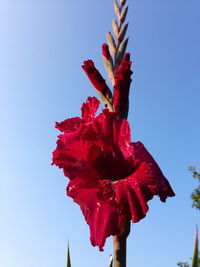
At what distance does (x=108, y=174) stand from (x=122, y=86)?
1.14ft

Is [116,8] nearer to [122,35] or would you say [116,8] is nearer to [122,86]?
[122,35]

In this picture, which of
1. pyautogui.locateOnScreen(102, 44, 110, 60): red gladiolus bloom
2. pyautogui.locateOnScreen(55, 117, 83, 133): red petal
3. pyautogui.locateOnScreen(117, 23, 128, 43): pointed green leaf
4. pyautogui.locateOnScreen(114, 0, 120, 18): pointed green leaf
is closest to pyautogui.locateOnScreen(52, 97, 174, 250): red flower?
pyautogui.locateOnScreen(55, 117, 83, 133): red petal

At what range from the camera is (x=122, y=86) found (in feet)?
4.98

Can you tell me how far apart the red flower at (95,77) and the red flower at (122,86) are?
0.09 metres

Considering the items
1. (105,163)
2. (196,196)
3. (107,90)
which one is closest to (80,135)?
(105,163)

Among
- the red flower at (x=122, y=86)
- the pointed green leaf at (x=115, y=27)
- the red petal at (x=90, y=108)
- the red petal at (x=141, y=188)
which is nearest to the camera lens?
the red petal at (x=141, y=188)

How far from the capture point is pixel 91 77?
5.43 ft

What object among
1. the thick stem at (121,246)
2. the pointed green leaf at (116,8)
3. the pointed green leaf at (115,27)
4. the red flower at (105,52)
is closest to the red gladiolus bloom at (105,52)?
the red flower at (105,52)

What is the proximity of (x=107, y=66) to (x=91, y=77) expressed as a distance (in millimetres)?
80

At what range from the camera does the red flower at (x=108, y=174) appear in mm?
1317

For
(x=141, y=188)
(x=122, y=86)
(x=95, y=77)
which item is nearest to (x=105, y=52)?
(x=95, y=77)

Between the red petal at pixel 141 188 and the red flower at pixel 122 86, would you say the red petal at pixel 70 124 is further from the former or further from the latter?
the red petal at pixel 141 188

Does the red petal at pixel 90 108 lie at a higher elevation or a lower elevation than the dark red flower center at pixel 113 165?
higher

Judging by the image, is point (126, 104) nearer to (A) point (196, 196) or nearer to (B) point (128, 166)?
(B) point (128, 166)
